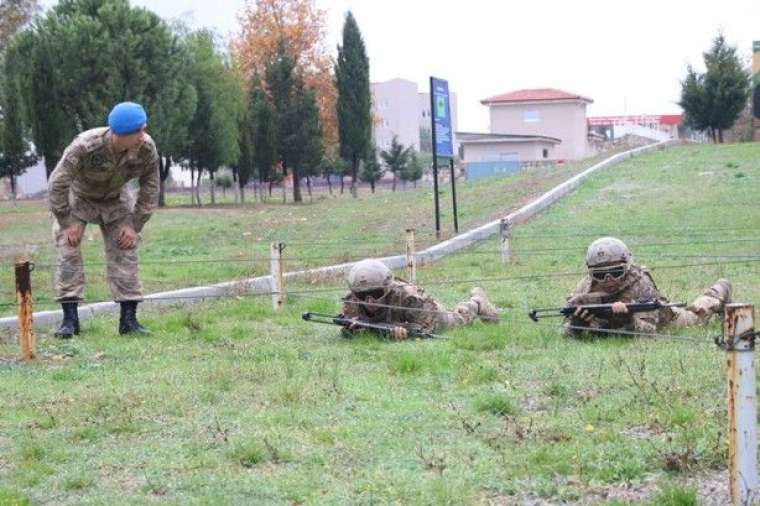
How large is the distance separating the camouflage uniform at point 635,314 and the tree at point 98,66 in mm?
33628

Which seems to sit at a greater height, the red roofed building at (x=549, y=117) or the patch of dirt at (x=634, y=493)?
the red roofed building at (x=549, y=117)

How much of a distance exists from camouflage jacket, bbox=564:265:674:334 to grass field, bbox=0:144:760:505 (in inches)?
8.9

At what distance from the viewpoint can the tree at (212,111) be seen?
5194 centimetres

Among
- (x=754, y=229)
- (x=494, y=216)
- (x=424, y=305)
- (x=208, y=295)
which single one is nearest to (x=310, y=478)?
(x=424, y=305)

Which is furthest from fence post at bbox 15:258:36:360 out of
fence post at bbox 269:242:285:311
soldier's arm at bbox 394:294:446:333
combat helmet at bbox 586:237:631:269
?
combat helmet at bbox 586:237:631:269

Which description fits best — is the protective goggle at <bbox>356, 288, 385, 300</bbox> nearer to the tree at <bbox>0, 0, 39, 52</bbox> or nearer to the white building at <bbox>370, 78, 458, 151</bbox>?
the tree at <bbox>0, 0, 39, 52</bbox>

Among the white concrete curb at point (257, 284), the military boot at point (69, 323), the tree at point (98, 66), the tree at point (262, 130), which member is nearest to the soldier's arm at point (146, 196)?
the military boot at point (69, 323)

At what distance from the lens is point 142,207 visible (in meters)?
10.4

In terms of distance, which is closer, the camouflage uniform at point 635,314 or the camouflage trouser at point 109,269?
the camouflage uniform at point 635,314

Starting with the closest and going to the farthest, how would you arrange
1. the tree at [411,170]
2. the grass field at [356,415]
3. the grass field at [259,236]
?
the grass field at [356,415] → the grass field at [259,236] → the tree at [411,170]

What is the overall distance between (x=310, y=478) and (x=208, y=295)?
8100mm

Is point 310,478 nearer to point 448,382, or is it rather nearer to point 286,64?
point 448,382

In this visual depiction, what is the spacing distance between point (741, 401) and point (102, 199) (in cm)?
719

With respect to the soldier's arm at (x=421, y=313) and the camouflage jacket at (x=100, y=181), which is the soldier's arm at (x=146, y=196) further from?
the soldier's arm at (x=421, y=313)
